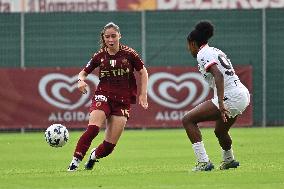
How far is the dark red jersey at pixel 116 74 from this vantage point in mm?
16016

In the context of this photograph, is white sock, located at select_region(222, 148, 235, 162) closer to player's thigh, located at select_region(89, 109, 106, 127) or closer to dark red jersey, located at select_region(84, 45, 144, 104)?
dark red jersey, located at select_region(84, 45, 144, 104)

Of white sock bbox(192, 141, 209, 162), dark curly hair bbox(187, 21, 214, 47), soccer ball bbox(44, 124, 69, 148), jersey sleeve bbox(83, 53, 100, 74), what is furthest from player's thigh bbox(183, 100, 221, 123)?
soccer ball bbox(44, 124, 69, 148)

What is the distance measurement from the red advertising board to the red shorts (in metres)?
14.5

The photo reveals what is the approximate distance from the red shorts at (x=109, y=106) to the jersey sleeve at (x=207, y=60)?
1.59 m

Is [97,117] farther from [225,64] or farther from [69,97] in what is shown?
[69,97]

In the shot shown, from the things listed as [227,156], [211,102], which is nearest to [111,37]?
[211,102]

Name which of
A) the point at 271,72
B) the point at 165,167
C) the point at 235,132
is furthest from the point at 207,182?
the point at 271,72

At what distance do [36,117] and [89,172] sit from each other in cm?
1547

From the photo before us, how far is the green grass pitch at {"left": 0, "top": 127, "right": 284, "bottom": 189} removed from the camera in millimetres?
13281

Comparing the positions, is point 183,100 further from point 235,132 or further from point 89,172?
point 89,172

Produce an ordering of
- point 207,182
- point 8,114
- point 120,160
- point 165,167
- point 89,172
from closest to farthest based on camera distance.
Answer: point 207,182
point 89,172
point 165,167
point 120,160
point 8,114

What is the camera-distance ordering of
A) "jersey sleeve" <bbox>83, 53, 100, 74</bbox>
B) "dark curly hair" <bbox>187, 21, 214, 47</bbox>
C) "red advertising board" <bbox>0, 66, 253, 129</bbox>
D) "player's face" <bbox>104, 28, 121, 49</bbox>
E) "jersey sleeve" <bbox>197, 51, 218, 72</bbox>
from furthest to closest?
A: 1. "red advertising board" <bbox>0, 66, 253, 129</bbox>
2. "jersey sleeve" <bbox>83, 53, 100, 74</bbox>
3. "player's face" <bbox>104, 28, 121, 49</bbox>
4. "dark curly hair" <bbox>187, 21, 214, 47</bbox>
5. "jersey sleeve" <bbox>197, 51, 218, 72</bbox>

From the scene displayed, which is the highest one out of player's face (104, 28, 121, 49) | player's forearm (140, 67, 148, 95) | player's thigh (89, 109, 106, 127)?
player's face (104, 28, 121, 49)

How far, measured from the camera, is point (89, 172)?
1534 cm
